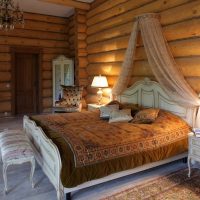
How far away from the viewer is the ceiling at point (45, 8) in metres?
5.82

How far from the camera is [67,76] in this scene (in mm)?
6703

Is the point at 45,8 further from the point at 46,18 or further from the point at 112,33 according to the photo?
the point at 112,33

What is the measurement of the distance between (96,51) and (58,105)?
167cm

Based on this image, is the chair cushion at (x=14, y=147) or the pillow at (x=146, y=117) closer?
the chair cushion at (x=14, y=147)

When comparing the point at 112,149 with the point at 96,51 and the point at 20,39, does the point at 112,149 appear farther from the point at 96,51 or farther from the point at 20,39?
the point at 20,39

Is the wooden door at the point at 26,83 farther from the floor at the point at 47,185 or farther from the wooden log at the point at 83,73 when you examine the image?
the floor at the point at 47,185

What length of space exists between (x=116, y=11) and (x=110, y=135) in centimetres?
319

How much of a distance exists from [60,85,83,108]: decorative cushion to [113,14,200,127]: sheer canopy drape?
236 cm

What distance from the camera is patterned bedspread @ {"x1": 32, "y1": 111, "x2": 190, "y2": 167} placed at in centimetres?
241

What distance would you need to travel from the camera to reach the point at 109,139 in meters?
2.63

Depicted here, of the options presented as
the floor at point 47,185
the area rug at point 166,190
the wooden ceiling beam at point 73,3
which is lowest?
the floor at point 47,185

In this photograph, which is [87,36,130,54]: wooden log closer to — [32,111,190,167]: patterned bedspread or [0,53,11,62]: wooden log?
[32,111,190,167]: patterned bedspread

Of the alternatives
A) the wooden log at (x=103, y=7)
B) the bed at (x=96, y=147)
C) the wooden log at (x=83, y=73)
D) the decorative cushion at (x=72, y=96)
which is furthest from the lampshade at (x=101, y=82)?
the wooden log at (x=103, y=7)

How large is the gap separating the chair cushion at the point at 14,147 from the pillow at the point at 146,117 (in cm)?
158
